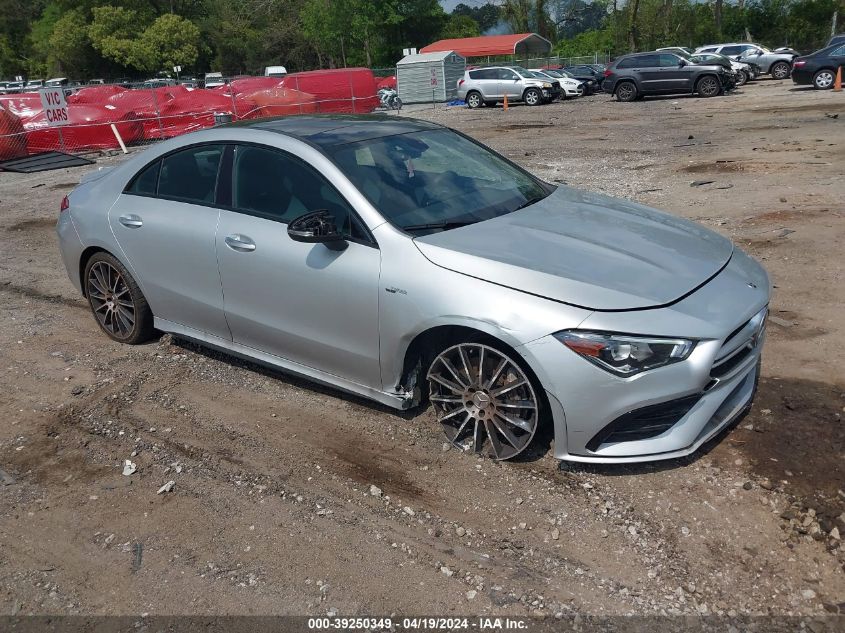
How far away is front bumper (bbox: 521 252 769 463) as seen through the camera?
3213mm

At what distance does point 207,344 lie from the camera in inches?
193

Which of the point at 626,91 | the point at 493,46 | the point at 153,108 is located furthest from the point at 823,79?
the point at 493,46

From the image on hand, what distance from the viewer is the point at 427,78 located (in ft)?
121

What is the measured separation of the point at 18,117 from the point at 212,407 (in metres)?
18.7

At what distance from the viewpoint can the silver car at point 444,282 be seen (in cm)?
329

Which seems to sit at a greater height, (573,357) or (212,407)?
(573,357)

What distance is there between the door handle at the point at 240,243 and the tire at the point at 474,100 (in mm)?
27333

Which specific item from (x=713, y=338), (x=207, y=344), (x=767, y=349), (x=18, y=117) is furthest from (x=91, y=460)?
(x=18, y=117)

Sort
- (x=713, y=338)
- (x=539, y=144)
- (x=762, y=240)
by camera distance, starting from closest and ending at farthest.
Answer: (x=713, y=338) → (x=762, y=240) → (x=539, y=144)

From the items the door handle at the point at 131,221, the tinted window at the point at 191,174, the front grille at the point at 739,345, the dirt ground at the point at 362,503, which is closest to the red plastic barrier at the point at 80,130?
the dirt ground at the point at 362,503

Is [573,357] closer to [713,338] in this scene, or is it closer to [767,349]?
[713,338]

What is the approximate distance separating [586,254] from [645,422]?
0.87 m

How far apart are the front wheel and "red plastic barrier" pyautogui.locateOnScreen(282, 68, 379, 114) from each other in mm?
6484

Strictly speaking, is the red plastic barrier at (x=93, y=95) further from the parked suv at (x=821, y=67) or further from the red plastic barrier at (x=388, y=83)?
the parked suv at (x=821, y=67)
